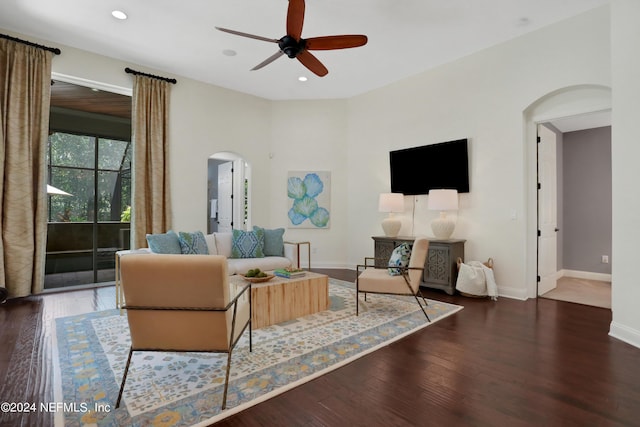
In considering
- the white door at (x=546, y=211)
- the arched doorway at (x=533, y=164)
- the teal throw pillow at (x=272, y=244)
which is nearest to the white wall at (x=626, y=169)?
the arched doorway at (x=533, y=164)

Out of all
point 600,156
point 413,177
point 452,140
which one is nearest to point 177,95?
point 413,177

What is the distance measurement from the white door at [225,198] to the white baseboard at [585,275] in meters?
6.56

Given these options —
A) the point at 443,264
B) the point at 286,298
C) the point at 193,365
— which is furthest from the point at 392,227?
the point at 193,365

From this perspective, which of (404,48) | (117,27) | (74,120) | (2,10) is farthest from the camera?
(74,120)

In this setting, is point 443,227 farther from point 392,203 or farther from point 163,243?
point 163,243

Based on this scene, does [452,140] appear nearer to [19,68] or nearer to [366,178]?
[366,178]

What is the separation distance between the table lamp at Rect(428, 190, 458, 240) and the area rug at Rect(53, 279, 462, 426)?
152cm

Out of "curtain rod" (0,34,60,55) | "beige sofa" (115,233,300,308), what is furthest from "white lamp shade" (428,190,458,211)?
"curtain rod" (0,34,60,55)

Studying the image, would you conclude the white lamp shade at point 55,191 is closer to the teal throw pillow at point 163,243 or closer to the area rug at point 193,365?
the teal throw pillow at point 163,243

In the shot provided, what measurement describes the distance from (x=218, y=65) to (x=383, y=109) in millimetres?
2967

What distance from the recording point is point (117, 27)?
4.23m

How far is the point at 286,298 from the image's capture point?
348cm

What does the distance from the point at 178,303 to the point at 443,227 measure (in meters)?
3.96

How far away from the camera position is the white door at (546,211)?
454 centimetres
